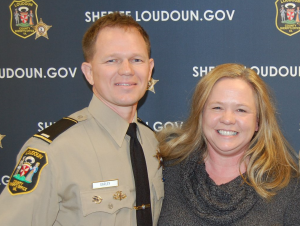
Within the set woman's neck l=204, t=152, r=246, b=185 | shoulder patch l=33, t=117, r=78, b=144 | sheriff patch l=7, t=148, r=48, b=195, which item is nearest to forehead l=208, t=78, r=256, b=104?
woman's neck l=204, t=152, r=246, b=185

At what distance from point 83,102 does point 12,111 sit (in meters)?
0.48

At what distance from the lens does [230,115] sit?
169 centimetres

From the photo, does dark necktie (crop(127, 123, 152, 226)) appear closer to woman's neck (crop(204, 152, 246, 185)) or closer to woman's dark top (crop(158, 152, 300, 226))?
woman's dark top (crop(158, 152, 300, 226))

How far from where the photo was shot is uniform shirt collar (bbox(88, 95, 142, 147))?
162 centimetres

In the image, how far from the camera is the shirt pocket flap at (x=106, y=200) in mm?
1466

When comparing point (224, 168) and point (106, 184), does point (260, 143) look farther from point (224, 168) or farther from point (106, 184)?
point (106, 184)

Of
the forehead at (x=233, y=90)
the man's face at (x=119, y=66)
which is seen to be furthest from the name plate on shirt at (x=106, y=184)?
the forehead at (x=233, y=90)

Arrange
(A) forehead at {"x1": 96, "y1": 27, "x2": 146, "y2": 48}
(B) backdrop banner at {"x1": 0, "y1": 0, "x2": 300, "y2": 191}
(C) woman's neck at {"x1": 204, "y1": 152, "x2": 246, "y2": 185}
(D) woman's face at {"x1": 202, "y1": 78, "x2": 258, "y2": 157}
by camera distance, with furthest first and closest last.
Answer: (B) backdrop banner at {"x1": 0, "y1": 0, "x2": 300, "y2": 191}
(C) woman's neck at {"x1": 204, "y1": 152, "x2": 246, "y2": 185}
(D) woman's face at {"x1": 202, "y1": 78, "x2": 258, "y2": 157}
(A) forehead at {"x1": 96, "y1": 27, "x2": 146, "y2": 48}

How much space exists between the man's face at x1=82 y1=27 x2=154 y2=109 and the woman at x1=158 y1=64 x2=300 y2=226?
1.30 feet

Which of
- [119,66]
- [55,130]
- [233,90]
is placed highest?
[119,66]

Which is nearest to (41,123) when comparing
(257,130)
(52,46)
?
(52,46)

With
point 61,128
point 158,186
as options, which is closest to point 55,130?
point 61,128

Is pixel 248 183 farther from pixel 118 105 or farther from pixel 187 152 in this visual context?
pixel 118 105

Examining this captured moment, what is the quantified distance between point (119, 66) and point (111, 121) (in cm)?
26
